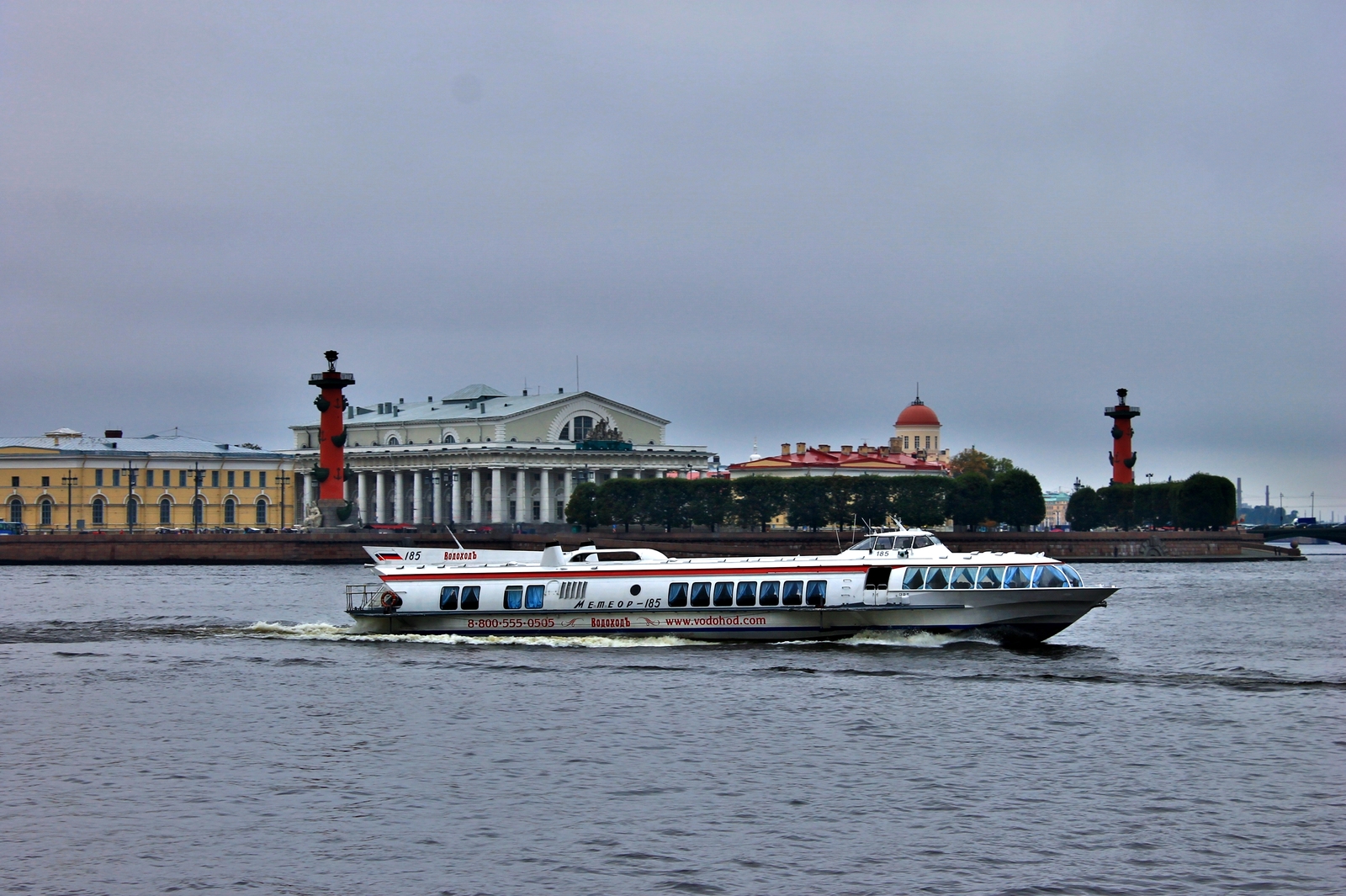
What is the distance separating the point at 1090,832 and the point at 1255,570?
7497cm

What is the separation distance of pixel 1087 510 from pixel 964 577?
269ft

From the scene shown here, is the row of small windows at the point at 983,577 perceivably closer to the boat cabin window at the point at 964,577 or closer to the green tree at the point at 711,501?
the boat cabin window at the point at 964,577

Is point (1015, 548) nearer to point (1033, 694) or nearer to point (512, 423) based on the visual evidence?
point (512, 423)

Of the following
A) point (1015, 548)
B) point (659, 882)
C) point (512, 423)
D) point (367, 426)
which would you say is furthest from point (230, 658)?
point (367, 426)

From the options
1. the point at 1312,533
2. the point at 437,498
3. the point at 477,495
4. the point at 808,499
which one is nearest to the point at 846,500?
the point at 808,499

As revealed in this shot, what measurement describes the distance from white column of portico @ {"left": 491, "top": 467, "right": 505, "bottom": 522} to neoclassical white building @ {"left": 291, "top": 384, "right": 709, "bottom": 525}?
8 centimetres

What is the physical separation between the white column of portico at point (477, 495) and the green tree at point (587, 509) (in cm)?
1947

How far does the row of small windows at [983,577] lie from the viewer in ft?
110

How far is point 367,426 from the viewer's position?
486 ft

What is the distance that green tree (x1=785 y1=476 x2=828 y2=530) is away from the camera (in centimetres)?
10569

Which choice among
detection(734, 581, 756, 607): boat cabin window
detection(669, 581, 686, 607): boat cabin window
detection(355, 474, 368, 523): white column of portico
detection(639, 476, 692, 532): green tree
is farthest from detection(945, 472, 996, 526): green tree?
detection(734, 581, 756, 607): boat cabin window

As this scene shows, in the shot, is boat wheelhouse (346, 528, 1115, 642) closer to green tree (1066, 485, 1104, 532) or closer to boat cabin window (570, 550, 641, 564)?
boat cabin window (570, 550, 641, 564)

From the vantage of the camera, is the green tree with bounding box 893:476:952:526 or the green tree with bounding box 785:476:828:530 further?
the green tree with bounding box 785:476:828:530

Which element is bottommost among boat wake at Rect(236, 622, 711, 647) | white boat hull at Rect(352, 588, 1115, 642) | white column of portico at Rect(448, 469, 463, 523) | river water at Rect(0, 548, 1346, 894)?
river water at Rect(0, 548, 1346, 894)
